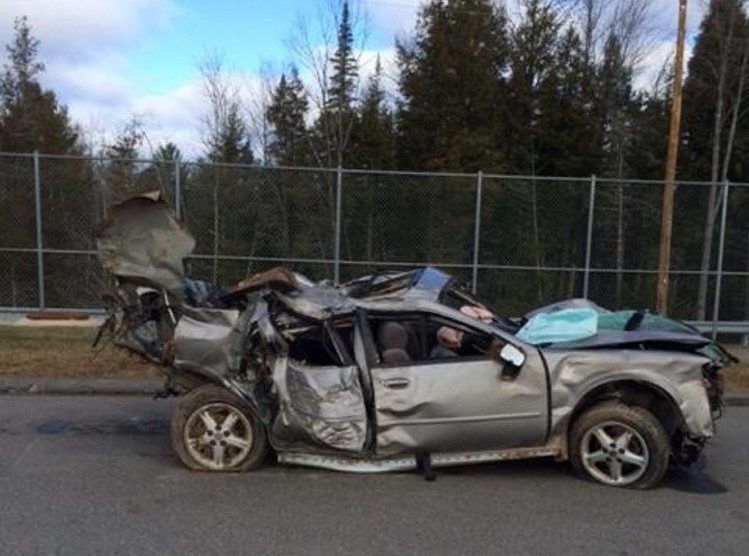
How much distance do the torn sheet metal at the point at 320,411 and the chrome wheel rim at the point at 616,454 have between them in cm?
169

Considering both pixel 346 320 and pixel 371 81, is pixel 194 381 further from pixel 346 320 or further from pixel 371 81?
pixel 371 81

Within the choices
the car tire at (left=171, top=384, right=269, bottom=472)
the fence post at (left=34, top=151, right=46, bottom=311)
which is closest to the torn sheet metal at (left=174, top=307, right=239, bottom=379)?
the car tire at (left=171, top=384, right=269, bottom=472)

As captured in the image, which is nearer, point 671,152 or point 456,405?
point 456,405

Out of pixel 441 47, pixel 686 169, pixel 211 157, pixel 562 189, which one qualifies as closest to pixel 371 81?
pixel 441 47

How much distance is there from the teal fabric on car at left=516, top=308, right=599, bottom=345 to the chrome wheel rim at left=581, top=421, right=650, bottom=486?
739mm

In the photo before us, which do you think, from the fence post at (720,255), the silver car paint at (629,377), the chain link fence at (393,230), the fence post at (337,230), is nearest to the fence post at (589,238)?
the chain link fence at (393,230)

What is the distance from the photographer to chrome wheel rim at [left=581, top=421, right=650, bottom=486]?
20.4 feet

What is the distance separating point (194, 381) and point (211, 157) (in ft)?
83.4

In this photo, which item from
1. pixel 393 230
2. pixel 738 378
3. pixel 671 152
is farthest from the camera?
pixel 393 230

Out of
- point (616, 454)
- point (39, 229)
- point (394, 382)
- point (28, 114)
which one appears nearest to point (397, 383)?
point (394, 382)

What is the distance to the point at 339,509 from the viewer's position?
5.63m

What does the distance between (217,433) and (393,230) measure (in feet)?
31.4

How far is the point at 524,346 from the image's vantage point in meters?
6.33

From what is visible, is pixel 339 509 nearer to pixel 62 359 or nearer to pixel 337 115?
pixel 62 359
